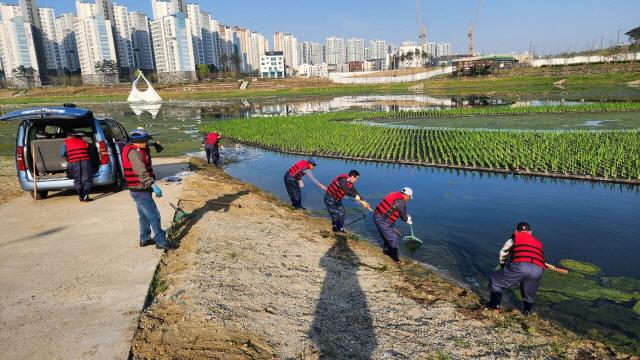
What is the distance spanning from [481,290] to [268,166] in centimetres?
1123

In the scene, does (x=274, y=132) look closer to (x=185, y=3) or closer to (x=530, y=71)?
(x=530, y=71)

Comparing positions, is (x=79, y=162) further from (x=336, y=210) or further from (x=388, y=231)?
(x=388, y=231)

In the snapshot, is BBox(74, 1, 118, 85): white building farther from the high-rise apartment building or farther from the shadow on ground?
the shadow on ground

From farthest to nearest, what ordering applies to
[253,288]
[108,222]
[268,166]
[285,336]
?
1. [268,166]
2. [108,222]
3. [253,288]
4. [285,336]

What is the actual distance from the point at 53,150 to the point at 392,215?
26.3ft

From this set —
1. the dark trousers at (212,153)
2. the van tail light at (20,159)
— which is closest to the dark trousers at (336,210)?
the van tail light at (20,159)

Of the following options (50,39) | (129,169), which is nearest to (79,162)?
(129,169)

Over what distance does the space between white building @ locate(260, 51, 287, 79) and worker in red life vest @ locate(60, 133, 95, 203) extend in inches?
5765

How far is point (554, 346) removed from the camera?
14.3 ft

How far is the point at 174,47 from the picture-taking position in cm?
11625

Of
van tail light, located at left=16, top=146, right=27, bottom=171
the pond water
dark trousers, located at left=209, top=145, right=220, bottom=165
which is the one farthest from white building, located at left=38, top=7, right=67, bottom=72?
van tail light, located at left=16, top=146, right=27, bottom=171

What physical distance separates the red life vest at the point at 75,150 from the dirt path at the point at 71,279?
104 cm

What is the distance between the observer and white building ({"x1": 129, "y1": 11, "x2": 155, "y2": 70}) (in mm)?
139875

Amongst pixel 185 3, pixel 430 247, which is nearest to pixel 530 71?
pixel 430 247
